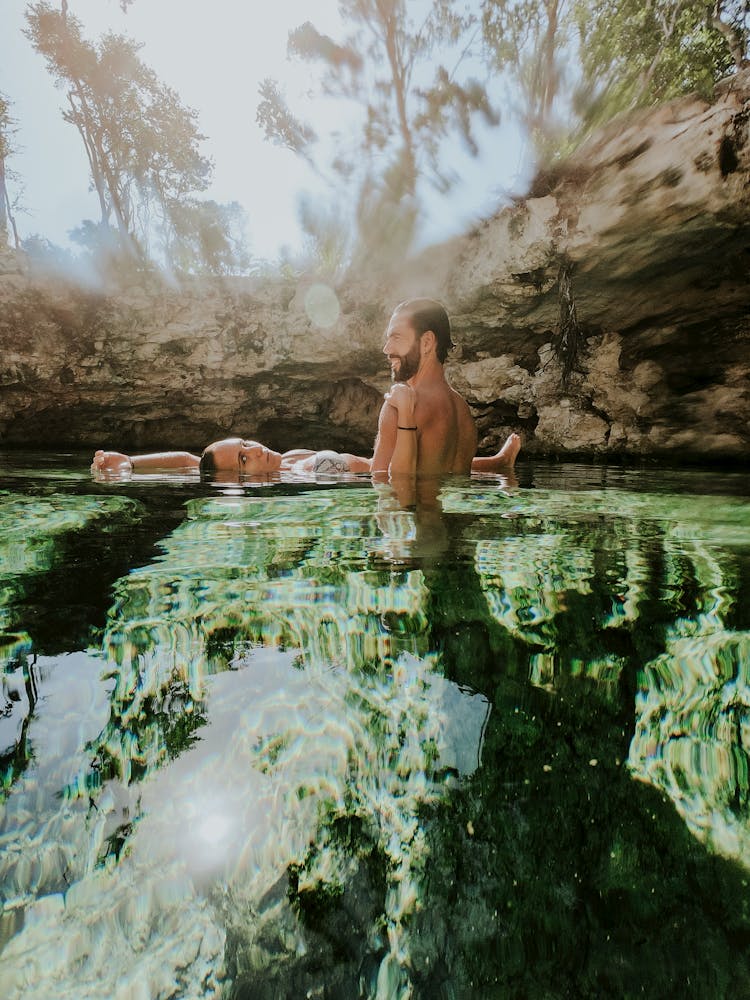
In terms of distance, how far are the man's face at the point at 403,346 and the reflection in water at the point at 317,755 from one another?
2737 mm

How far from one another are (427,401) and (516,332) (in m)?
3.79

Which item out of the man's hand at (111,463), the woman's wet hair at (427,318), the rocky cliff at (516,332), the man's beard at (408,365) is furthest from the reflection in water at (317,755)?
the rocky cliff at (516,332)

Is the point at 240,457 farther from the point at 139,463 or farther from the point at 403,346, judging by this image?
the point at 403,346

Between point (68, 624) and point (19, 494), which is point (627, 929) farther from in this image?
point (19, 494)

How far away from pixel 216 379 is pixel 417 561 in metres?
7.34

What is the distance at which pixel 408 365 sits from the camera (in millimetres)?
3674

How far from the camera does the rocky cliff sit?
496 centimetres

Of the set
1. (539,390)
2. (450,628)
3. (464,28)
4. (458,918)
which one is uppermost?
(464,28)

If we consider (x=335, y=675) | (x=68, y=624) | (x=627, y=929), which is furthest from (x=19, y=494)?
(x=627, y=929)

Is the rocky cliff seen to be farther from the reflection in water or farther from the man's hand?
the reflection in water

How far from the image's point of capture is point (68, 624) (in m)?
0.91

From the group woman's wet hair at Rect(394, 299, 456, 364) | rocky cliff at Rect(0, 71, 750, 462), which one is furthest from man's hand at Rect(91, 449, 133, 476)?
rocky cliff at Rect(0, 71, 750, 462)

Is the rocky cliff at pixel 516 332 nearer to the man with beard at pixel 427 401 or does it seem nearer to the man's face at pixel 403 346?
the man with beard at pixel 427 401

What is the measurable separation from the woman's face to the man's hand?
72cm
